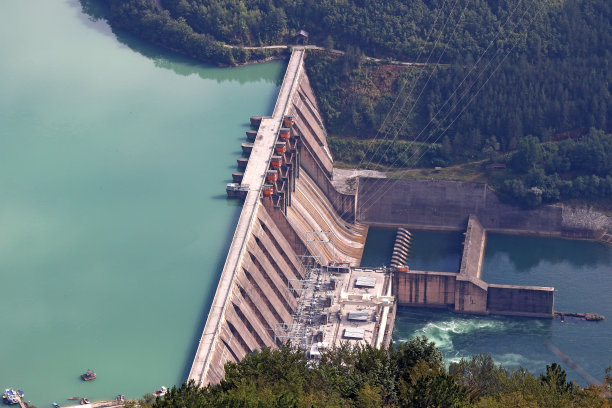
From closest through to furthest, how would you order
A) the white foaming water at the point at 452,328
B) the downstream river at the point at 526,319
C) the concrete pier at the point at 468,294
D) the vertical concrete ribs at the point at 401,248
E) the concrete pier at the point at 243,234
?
the concrete pier at the point at 243,234, the downstream river at the point at 526,319, the white foaming water at the point at 452,328, the concrete pier at the point at 468,294, the vertical concrete ribs at the point at 401,248

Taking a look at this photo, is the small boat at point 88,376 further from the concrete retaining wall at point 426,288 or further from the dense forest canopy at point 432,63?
the dense forest canopy at point 432,63

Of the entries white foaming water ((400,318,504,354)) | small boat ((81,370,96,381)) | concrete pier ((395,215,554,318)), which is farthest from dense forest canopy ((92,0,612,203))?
small boat ((81,370,96,381))

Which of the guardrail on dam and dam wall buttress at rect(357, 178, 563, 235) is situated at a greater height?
dam wall buttress at rect(357, 178, 563, 235)

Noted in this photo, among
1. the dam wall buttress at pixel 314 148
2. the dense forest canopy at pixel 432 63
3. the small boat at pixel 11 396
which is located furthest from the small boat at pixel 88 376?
the dense forest canopy at pixel 432 63

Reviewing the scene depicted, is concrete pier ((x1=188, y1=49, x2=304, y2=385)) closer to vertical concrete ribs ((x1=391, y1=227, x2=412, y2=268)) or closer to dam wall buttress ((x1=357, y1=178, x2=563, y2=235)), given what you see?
A: dam wall buttress ((x1=357, y1=178, x2=563, y2=235))

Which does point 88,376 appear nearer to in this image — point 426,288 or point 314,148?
point 426,288

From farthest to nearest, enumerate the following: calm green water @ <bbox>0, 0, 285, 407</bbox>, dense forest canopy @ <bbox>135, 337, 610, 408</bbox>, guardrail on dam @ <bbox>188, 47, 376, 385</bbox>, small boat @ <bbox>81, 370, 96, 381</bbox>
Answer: guardrail on dam @ <bbox>188, 47, 376, 385</bbox> < calm green water @ <bbox>0, 0, 285, 407</bbox> < small boat @ <bbox>81, 370, 96, 381</bbox> < dense forest canopy @ <bbox>135, 337, 610, 408</bbox>

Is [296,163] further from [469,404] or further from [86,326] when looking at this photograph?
[469,404]
